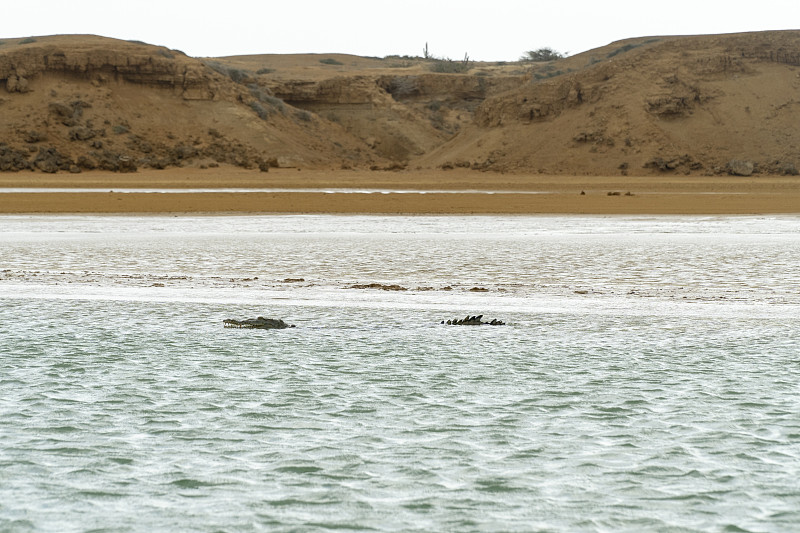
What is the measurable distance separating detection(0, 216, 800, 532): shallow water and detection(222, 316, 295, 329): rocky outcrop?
0.11 metres

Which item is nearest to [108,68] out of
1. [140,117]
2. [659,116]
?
[140,117]

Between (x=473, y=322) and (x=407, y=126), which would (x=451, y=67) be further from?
(x=473, y=322)

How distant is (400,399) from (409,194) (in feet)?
89.2

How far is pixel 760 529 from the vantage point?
424 cm

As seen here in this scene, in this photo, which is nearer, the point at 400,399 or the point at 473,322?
the point at 400,399

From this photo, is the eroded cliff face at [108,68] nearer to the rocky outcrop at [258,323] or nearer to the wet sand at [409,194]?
the wet sand at [409,194]

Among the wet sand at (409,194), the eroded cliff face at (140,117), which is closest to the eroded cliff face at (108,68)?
the eroded cliff face at (140,117)

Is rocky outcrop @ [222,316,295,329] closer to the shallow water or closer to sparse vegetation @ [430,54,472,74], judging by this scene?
the shallow water

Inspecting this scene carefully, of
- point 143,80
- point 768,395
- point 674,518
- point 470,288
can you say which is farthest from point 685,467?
point 143,80

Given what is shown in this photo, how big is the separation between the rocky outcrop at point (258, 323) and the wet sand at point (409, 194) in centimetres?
1776

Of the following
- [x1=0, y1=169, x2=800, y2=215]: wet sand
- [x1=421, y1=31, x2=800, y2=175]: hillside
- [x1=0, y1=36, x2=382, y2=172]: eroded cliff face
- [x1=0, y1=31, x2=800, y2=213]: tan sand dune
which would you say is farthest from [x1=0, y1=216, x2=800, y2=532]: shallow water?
[x1=0, y1=36, x2=382, y2=172]: eroded cliff face

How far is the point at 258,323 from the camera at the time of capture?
9.54 meters

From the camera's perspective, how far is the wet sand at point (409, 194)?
28.3m

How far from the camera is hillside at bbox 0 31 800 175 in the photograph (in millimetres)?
48594
